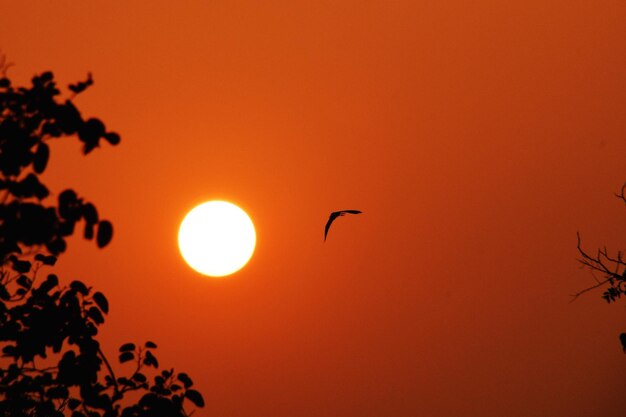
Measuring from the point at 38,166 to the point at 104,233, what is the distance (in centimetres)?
46

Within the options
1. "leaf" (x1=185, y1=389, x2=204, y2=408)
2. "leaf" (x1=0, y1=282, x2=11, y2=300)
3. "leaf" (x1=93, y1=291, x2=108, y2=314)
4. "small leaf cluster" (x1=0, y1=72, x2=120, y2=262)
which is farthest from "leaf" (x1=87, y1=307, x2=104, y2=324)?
"small leaf cluster" (x1=0, y1=72, x2=120, y2=262)

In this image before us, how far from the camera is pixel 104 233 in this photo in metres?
2.45

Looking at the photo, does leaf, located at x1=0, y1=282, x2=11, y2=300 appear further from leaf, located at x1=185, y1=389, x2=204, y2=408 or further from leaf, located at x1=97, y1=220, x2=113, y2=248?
leaf, located at x1=97, y1=220, x2=113, y2=248

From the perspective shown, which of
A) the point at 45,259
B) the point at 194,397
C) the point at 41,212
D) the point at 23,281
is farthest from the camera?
the point at 45,259

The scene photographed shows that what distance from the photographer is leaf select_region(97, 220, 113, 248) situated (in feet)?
7.95

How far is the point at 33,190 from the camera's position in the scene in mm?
2449

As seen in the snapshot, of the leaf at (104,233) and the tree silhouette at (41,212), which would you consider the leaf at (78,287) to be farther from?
the leaf at (104,233)

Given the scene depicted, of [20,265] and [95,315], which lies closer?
[95,315]

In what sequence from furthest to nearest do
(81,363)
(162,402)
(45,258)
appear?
1. (45,258)
2. (81,363)
3. (162,402)

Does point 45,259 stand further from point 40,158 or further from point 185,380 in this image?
point 40,158

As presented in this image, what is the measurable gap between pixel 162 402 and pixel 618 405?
49.5ft

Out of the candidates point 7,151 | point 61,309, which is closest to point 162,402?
point 61,309

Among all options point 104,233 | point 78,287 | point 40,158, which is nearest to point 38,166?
point 40,158

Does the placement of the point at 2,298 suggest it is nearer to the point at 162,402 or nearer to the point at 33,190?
the point at 162,402
